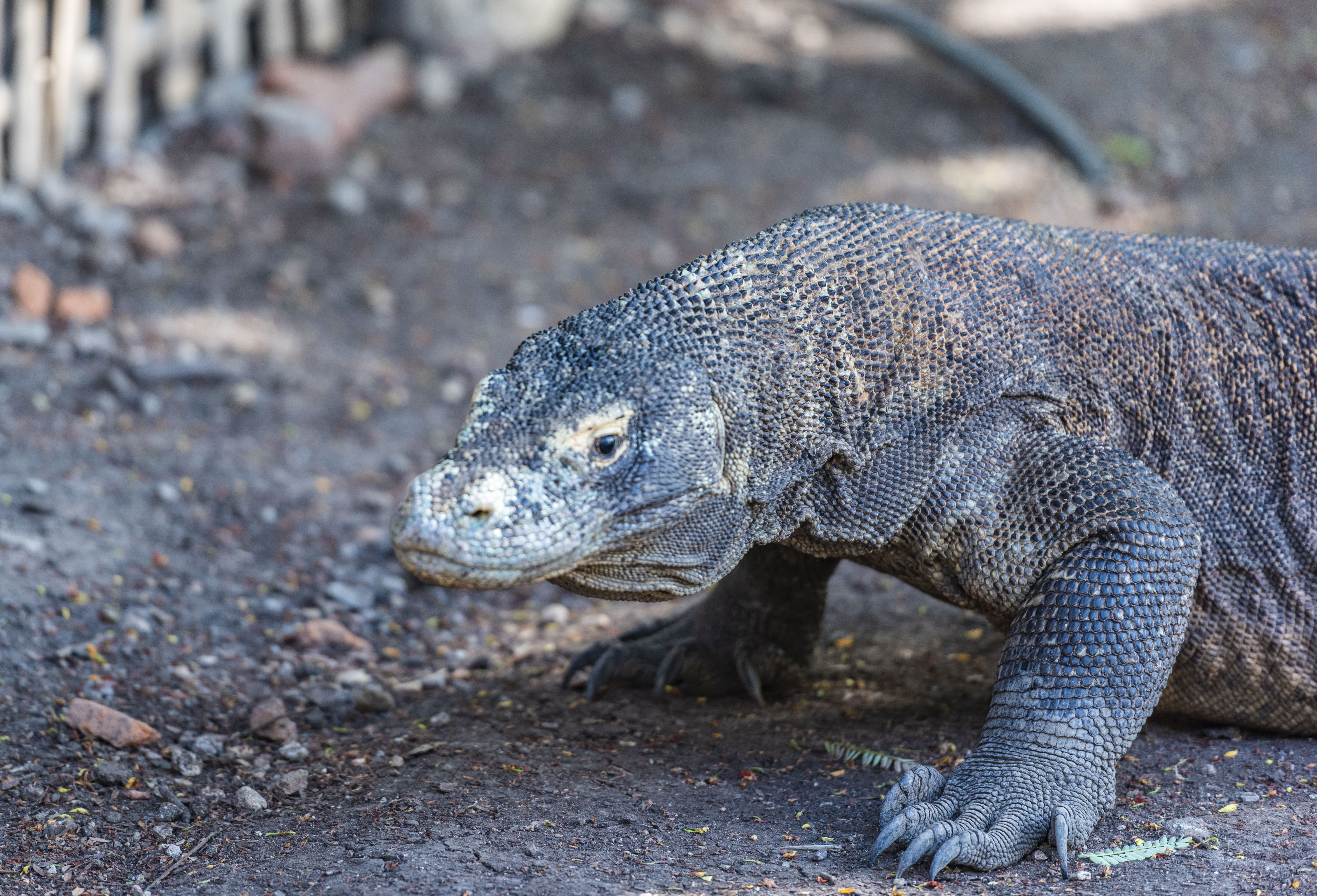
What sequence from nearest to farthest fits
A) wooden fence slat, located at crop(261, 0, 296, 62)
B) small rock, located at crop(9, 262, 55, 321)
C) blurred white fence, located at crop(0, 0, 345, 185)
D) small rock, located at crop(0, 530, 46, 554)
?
1. small rock, located at crop(0, 530, 46, 554)
2. small rock, located at crop(9, 262, 55, 321)
3. blurred white fence, located at crop(0, 0, 345, 185)
4. wooden fence slat, located at crop(261, 0, 296, 62)

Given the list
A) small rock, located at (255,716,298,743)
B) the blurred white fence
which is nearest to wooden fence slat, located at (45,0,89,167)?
the blurred white fence

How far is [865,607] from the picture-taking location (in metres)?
5.47

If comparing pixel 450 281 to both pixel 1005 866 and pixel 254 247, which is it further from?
pixel 1005 866

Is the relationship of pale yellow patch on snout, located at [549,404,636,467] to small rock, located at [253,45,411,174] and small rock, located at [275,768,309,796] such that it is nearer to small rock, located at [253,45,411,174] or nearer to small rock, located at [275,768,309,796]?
small rock, located at [275,768,309,796]

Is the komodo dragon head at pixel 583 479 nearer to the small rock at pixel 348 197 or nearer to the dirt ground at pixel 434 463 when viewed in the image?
the dirt ground at pixel 434 463

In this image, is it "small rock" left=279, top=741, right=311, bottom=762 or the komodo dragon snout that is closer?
the komodo dragon snout

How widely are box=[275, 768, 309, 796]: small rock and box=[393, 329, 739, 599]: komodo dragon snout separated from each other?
1.02 m

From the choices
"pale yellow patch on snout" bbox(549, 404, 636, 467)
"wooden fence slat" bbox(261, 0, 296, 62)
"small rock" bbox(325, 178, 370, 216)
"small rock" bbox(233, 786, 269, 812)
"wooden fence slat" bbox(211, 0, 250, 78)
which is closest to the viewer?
"pale yellow patch on snout" bbox(549, 404, 636, 467)

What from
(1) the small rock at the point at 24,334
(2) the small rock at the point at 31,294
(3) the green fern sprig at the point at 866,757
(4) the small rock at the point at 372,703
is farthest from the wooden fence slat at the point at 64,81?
(3) the green fern sprig at the point at 866,757

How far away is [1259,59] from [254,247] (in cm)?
780

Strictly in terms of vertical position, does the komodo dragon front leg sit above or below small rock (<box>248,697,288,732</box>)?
above

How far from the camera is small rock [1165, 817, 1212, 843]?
340 cm

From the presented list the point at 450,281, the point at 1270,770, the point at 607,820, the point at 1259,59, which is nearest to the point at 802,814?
the point at 607,820

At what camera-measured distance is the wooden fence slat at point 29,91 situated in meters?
7.07
